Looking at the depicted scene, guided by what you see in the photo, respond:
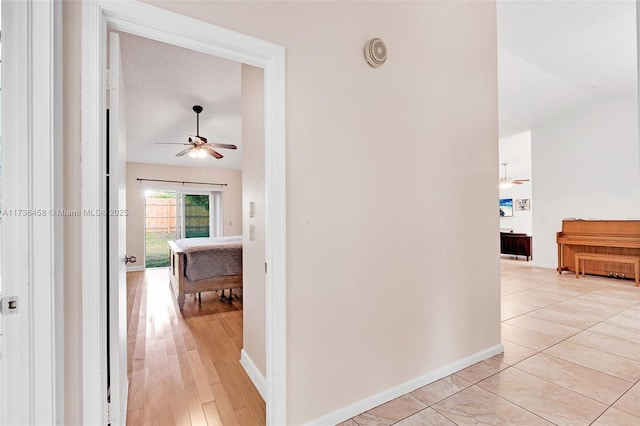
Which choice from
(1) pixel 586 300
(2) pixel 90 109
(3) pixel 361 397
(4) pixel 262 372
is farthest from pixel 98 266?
(1) pixel 586 300

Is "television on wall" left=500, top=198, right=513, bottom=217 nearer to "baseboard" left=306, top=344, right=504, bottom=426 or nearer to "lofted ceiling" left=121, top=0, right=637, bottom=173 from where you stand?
"lofted ceiling" left=121, top=0, right=637, bottom=173

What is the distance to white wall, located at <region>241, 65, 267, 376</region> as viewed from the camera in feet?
6.98

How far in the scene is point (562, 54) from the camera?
3971 mm

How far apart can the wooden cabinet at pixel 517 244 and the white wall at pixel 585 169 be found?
43.8 inches

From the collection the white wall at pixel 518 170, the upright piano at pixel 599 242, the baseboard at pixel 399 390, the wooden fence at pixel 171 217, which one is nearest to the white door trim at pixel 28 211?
the baseboard at pixel 399 390

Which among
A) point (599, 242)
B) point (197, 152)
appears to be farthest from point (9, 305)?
point (599, 242)

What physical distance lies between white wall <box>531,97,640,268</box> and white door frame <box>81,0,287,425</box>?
273 inches

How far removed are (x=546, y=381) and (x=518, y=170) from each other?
10031mm

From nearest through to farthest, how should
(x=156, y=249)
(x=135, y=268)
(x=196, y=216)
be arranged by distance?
(x=135, y=268), (x=156, y=249), (x=196, y=216)

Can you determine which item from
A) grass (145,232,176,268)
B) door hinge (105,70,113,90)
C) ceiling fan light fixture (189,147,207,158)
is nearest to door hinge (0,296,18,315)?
door hinge (105,70,113,90)

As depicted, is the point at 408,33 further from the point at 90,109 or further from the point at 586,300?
the point at 586,300

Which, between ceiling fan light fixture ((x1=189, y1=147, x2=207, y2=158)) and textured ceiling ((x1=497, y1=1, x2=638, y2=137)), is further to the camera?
ceiling fan light fixture ((x1=189, y1=147, x2=207, y2=158))

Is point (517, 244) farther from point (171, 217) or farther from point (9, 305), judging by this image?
point (9, 305)

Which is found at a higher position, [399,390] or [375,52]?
[375,52]
